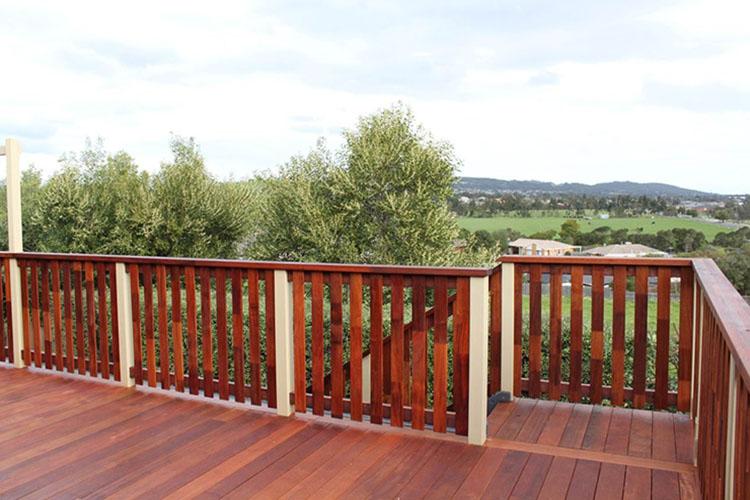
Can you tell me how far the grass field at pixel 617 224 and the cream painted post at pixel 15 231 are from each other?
6399mm

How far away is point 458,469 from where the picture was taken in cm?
260

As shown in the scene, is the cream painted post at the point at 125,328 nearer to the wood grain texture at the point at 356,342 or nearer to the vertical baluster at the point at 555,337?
the wood grain texture at the point at 356,342

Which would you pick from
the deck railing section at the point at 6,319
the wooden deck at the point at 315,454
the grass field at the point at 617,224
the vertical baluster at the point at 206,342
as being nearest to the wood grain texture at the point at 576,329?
the wooden deck at the point at 315,454

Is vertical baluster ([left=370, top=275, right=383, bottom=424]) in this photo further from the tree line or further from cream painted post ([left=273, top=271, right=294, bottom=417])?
the tree line

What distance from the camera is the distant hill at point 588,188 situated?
402 inches

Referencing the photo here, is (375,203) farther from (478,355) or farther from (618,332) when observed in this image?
(478,355)

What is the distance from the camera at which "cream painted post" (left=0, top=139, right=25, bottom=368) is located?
439cm

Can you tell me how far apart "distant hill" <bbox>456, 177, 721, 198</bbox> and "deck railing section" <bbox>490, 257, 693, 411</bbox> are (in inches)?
249

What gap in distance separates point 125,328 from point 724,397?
3.47m

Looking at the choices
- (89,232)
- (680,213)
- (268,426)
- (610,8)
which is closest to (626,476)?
(268,426)

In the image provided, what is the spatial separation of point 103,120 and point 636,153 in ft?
52.4

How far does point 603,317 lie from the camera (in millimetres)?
3545

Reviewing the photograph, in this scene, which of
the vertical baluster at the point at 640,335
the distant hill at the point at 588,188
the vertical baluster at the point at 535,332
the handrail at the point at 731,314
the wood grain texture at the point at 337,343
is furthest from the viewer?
the distant hill at the point at 588,188

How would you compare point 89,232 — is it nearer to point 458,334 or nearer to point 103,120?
point 103,120
